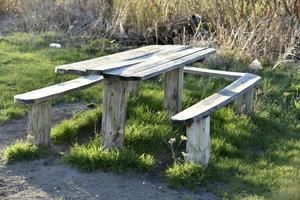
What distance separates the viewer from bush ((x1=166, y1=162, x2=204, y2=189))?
4.55 metres

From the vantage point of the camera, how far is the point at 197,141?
4.75m

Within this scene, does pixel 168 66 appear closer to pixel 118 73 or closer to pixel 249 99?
pixel 118 73

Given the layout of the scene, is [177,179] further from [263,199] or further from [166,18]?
[166,18]

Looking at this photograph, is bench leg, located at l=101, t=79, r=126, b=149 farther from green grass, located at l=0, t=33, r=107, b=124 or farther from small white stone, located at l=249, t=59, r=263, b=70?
small white stone, located at l=249, t=59, r=263, b=70

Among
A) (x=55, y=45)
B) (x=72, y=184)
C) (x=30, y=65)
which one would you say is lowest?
(x=72, y=184)

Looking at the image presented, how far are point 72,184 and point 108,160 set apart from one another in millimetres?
410

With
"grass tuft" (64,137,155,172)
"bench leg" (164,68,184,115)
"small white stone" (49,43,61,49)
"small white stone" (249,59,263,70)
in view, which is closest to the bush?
"grass tuft" (64,137,155,172)

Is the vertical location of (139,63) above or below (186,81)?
above

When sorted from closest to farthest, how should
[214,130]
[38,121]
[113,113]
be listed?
[113,113], [38,121], [214,130]

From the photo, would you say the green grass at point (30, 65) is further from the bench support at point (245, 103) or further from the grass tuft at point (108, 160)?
the bench support at point (245, 103)

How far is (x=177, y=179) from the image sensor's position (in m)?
4.57

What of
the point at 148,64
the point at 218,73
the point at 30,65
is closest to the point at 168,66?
the point at 148,64

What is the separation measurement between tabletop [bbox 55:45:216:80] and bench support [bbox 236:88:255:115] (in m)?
0.59

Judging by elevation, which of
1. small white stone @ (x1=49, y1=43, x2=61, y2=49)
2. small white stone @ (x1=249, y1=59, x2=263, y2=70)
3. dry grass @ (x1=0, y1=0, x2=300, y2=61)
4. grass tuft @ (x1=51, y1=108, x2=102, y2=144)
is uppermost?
dry grass @ (x1=0, y1=0, x2=300, y2=61)
